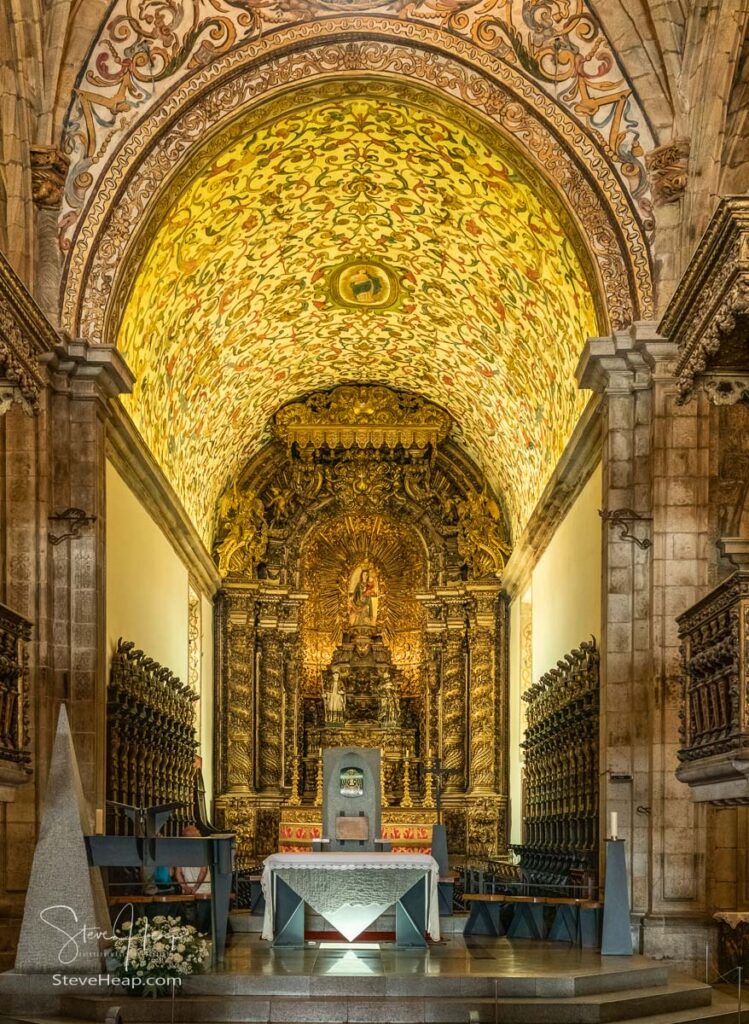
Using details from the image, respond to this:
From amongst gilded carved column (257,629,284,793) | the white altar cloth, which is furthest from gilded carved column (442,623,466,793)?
the white altar cloth

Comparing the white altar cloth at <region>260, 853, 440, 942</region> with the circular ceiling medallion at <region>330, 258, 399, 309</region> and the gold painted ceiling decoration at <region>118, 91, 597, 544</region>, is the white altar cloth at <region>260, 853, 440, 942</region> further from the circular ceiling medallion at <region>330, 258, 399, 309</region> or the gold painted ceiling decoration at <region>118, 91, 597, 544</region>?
the circular ceiling medallion at <region>330, 258, 399, 309</region>

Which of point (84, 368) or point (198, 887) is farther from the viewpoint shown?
point (198, 887)

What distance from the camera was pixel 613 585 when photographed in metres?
15.2

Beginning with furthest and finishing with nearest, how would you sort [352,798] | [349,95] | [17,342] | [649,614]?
1. [352,798]
2. [349,95]
3. [649,614]
4. [17,342]

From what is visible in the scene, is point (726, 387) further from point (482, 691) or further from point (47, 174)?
point (482, 691)

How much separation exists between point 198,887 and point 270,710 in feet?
32.2

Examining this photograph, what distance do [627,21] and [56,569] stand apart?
7559mm

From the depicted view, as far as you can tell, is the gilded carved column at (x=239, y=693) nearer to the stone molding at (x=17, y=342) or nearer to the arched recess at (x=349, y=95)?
the arched recess at (x=349, y=95)

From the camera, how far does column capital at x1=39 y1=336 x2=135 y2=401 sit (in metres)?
15.6

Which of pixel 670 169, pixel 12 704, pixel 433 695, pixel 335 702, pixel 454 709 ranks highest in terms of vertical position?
pixel 670 169

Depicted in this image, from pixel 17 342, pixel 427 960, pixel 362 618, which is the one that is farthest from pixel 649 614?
pixel 362 618

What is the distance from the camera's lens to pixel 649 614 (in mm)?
15023

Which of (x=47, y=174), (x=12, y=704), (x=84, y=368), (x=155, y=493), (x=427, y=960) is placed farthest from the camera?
(x=155, y=493)

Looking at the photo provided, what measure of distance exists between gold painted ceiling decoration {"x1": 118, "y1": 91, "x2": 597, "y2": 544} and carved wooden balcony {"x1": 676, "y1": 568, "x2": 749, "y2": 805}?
5424 millimetres
